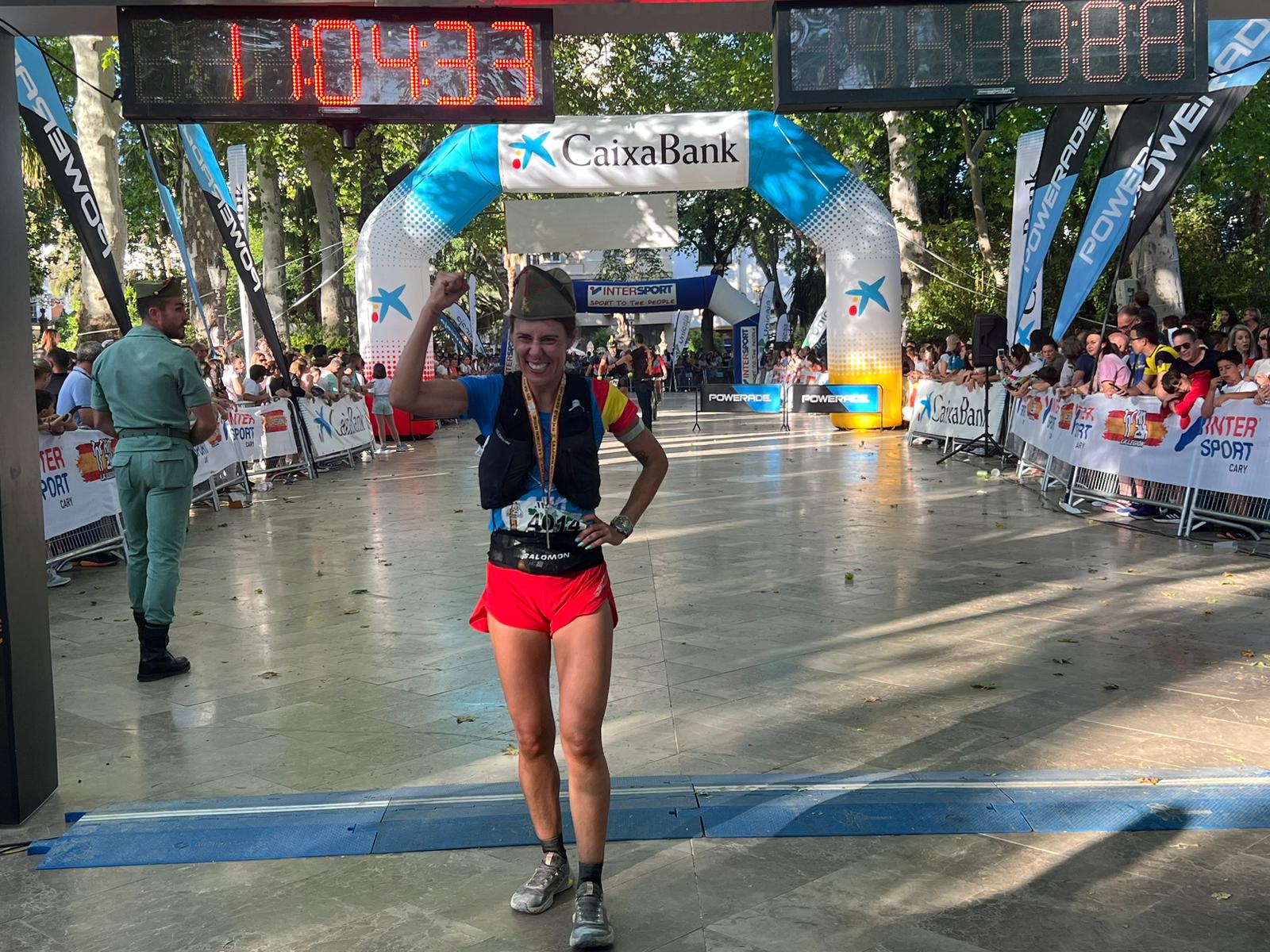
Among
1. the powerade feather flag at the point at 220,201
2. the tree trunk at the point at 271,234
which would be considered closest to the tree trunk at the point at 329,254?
the tree trunk at the point at 271,234

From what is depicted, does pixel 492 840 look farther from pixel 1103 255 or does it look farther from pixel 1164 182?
pixel 1103 255

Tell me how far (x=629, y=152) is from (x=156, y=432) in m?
15.7

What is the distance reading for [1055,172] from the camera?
15.8 metres

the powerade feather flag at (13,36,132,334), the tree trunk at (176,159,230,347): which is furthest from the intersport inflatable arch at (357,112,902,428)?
the powerade feather flag at (13,36,132,334)

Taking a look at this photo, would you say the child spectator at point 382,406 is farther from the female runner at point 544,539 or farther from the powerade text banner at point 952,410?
the female runner at point 544,539

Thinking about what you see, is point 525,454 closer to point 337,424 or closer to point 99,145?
point 337,424

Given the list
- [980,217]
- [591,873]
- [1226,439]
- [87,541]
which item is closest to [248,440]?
[87,541]

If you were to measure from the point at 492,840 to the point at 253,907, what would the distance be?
81 cm

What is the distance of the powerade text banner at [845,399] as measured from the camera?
2345 cm

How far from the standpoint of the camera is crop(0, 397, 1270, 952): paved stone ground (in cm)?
367

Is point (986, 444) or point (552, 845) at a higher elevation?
point (986, 444)

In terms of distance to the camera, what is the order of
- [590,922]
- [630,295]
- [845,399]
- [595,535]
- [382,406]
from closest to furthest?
[590,922], [595,535], [382,406], [845,399], [630,295]

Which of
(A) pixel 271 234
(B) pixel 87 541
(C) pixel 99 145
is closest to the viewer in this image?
(B) pixel 87 541

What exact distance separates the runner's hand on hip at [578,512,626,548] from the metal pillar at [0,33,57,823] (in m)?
2.24
